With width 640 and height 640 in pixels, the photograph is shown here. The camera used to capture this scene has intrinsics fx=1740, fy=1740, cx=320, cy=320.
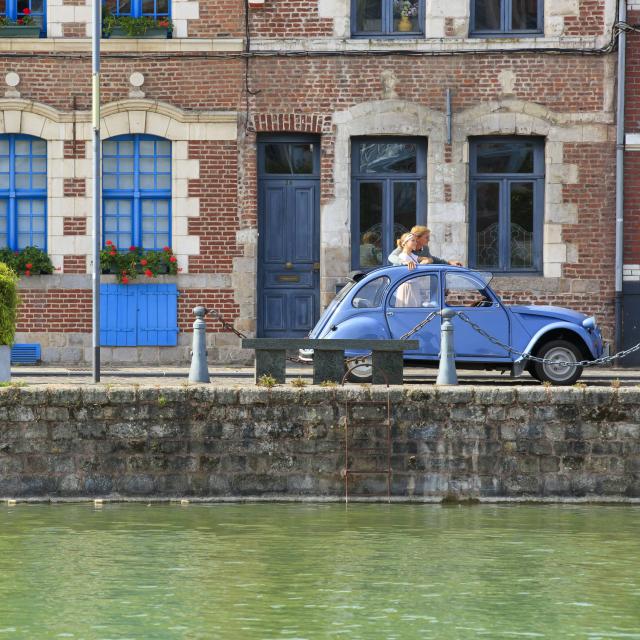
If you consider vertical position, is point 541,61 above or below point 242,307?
above

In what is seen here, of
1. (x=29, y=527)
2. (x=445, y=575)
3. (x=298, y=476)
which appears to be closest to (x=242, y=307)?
(x=298, y=476)

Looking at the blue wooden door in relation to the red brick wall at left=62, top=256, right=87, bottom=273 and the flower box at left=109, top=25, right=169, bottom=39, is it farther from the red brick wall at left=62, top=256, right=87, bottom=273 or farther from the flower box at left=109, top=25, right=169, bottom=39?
the red brick wall at left=62, top=256, right=87, bottom=273

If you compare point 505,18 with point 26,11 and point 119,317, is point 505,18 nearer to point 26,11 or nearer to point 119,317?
point 26,11

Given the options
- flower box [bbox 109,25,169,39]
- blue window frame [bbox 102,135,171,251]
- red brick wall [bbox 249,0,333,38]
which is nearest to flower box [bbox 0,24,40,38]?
flower box [bbox 109,25,169,39]

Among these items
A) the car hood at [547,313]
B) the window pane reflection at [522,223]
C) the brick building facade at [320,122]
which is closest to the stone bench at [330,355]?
the car hood at [547,313]

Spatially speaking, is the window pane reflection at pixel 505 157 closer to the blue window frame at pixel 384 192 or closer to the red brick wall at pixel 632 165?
the blue window frame at pixel 384 192

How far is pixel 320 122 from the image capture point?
74.4 feet

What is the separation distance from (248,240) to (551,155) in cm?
408

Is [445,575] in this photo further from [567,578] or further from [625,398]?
[625,398]

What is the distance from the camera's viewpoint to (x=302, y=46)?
22609mm

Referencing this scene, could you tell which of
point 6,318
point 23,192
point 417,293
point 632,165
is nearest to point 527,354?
point 417,293

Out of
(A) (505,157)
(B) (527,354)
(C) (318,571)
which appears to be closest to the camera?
Answer: (C) (318,571)

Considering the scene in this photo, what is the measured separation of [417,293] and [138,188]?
18.4 ft

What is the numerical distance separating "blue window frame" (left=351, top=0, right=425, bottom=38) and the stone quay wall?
844 cm
